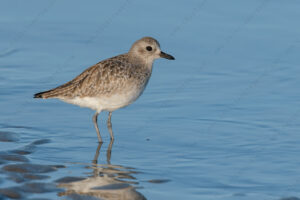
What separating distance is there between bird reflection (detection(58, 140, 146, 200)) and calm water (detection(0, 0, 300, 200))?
15 millimetres

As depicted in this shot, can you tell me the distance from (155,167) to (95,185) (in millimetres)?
1252

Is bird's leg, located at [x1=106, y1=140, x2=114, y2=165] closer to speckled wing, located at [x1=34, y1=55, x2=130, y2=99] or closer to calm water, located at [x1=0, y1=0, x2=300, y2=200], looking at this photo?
calm water, located at [x1=0, y1=0, x2=300, y2=200]

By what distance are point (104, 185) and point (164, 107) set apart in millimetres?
4003

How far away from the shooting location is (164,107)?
12727 millimetres

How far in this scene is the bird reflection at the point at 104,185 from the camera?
8.54m

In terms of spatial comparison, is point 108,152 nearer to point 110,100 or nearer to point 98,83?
point 110,100

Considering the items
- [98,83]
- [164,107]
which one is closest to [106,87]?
[98,83]

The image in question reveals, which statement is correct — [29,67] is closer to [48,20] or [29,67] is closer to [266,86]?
[48,20]

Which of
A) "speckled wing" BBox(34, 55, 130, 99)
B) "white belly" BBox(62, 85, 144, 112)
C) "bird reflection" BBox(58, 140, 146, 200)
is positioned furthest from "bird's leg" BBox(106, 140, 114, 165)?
"speckled wing" BBox(34, 55, 130, 99)

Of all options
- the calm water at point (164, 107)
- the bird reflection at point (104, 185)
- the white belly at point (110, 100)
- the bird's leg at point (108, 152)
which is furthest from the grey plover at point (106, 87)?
the bird reflection at point (104, 185)

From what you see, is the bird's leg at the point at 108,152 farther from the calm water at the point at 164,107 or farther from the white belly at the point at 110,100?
the white belly at the point at 110,100

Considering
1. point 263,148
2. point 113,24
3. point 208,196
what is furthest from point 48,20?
point 208,196

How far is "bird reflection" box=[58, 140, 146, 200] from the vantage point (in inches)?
336

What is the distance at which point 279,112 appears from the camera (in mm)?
12281
